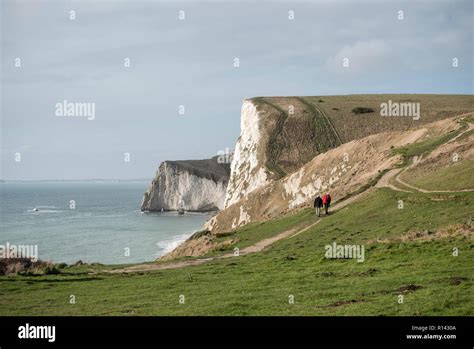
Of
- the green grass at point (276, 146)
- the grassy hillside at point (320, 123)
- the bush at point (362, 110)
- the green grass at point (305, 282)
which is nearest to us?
the green grass at point (305, 282)

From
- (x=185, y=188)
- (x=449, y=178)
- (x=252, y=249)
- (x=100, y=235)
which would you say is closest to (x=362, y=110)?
(x=100, y=235)

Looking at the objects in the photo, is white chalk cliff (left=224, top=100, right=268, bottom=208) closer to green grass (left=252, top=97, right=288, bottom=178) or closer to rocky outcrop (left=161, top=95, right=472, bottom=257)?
rocky outcrop (left=161, top=95, right=472, bottom=257)

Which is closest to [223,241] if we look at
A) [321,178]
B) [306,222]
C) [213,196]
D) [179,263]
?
[306,222]

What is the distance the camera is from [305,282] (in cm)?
2177

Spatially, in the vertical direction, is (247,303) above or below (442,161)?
below

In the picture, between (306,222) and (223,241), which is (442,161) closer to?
(306,222)

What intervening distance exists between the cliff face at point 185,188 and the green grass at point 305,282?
140346mm

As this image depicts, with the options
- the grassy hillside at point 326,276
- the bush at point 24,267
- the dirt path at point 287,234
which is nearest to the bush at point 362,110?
the dirt path at point 287,234

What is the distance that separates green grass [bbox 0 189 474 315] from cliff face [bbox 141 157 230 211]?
5525 inches

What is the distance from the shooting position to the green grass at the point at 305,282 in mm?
17125

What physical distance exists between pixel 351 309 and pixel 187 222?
414ft

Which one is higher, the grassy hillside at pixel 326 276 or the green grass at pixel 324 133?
the green grass at pixel 324 133

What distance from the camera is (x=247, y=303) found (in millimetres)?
18281

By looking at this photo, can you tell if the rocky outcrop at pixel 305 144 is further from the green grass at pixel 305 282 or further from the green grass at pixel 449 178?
the green grass at pixel 305 282
